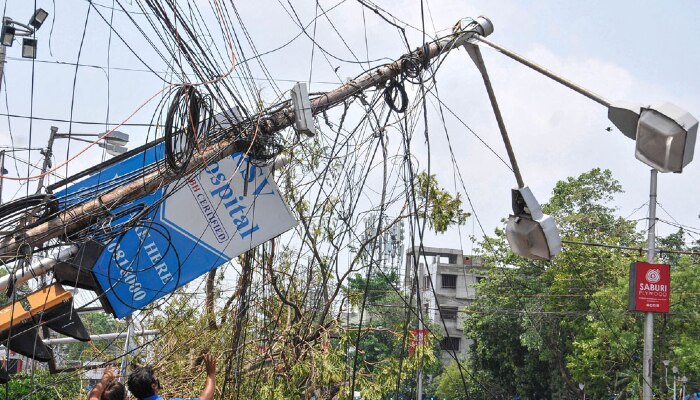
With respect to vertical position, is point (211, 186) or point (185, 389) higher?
point (211, 186)

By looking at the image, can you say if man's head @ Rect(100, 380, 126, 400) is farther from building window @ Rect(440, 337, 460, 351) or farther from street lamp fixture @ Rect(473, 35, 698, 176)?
street lamp fixture @ Rect(473, 35, 698, 176)

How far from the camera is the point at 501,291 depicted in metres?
42.5

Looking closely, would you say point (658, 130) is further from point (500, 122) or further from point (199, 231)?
point (199, 231)

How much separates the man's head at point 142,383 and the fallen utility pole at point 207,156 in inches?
51.5

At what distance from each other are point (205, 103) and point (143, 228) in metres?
1.46

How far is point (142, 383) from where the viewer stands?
234 inches

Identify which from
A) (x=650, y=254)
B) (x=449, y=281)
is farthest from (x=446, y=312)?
(x=449, y=281)

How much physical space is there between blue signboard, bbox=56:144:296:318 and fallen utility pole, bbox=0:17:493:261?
0.57 metres

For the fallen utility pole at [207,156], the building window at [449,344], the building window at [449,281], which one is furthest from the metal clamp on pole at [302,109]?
the building window at [449,281]

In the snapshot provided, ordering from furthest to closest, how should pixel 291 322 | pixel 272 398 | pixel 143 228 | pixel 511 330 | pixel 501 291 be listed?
pixel 511 330 → pixel 501 291 → pixel 291 322 → pixel 272 398 → pixel 143 228

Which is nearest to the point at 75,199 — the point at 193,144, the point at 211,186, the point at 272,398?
the point at 193,144

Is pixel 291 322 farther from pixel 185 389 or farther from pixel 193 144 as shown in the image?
pixel 193 144

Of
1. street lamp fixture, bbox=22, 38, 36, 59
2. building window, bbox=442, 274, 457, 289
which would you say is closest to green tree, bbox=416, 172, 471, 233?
street lamp fixture, bbox=22, 38, 36, 59

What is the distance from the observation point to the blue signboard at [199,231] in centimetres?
802
